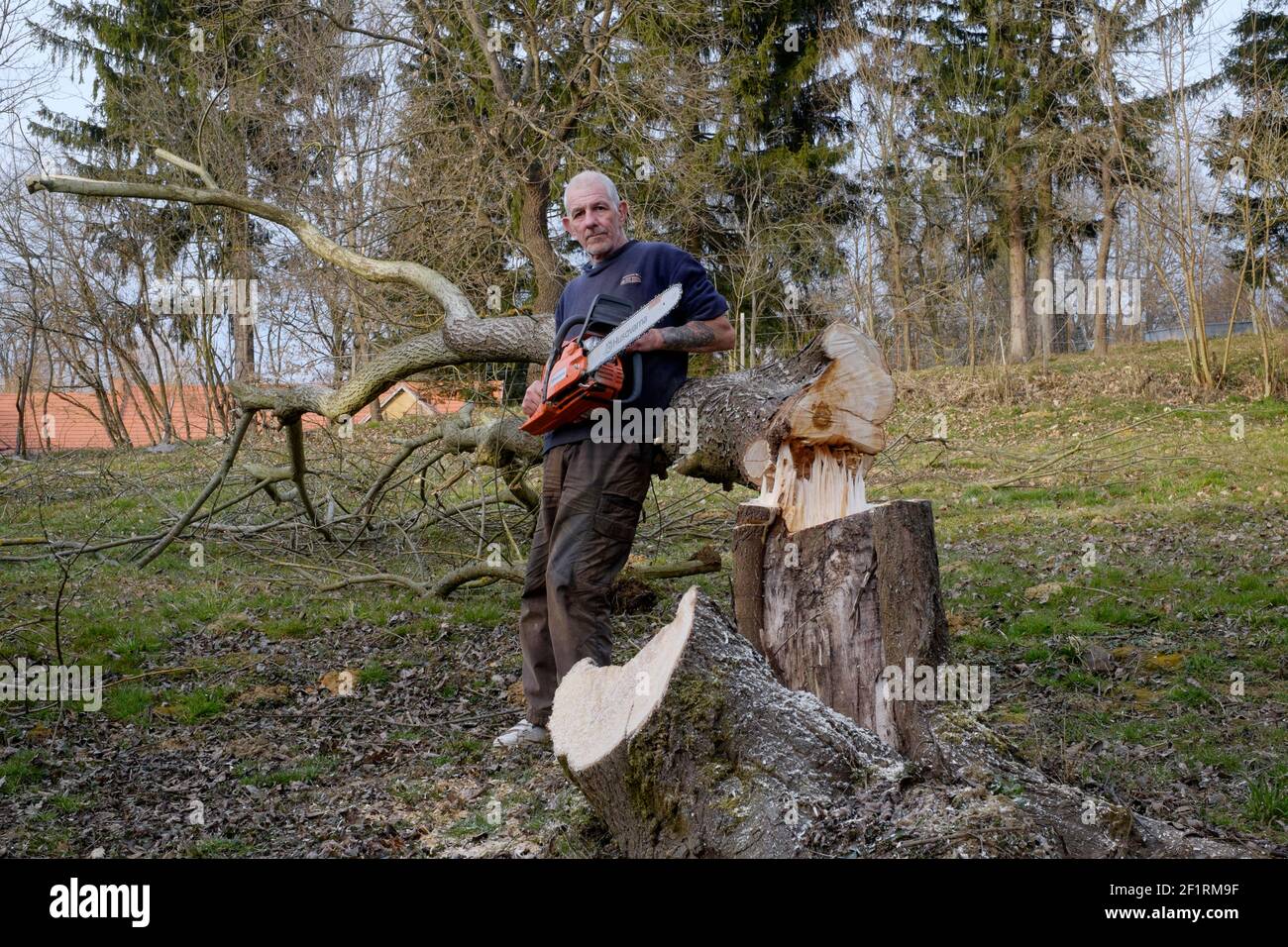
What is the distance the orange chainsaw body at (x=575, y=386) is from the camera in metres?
4.18

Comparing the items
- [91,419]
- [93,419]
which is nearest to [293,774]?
[93,419]

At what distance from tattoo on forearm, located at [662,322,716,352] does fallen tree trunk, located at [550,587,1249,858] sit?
3.96ft

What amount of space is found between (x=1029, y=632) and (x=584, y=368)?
3415 mm

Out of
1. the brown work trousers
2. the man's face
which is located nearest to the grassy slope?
the brown work trousers

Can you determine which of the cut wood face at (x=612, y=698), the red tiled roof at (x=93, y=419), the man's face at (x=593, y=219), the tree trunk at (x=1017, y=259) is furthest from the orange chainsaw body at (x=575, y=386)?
the tree trunk at (x=1017, y=259)

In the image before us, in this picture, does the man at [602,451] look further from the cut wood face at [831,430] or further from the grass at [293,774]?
the grass at [293,774]

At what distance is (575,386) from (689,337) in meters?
0.52

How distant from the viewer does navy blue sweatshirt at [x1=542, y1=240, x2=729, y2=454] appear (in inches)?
175

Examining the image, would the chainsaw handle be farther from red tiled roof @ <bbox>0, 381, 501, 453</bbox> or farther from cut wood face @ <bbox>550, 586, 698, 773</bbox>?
red tiled roof @ <bbox>0, 381, 501, 453</bbox>

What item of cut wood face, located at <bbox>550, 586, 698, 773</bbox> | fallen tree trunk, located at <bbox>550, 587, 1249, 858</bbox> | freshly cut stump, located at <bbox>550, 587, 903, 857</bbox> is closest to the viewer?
fallen tree trunk, located at <bbox>550, 587, 1249, 858</bbox>

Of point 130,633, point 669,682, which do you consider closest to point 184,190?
point 130,633

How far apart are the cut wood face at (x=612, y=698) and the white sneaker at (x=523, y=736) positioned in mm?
1104

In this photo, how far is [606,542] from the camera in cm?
443
